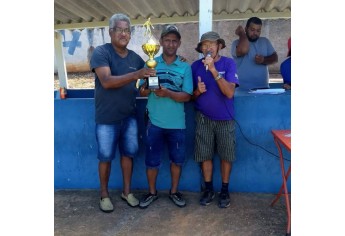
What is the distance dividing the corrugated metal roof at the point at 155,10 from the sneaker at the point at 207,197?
11.2ft

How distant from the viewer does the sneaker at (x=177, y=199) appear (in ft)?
11.8

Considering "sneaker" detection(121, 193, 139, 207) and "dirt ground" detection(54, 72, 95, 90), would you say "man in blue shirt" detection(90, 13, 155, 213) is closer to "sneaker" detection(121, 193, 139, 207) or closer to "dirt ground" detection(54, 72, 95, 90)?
"sneaker" detection(121, 193, 139, 207)

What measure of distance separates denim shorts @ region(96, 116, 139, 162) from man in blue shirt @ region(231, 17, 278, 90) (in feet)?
6.22

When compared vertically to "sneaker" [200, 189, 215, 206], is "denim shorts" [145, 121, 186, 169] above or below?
above

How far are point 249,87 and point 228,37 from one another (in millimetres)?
12580

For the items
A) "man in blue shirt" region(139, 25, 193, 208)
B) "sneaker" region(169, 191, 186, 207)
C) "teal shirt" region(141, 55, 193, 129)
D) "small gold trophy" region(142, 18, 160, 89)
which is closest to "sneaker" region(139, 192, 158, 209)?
"man in blue shirt" region(139, 25, 193, 208)

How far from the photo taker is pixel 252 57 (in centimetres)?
464

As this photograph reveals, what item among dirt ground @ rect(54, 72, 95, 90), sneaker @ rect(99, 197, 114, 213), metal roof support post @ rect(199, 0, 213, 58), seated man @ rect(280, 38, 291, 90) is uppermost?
dirt ground @ rect(54, 72, 95, 90)

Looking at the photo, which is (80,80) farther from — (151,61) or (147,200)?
(151,61)

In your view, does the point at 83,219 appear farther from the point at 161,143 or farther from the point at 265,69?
the point at 265,69

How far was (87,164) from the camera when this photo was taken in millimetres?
4066

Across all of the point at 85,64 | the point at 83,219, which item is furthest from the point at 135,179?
the point at 85,64

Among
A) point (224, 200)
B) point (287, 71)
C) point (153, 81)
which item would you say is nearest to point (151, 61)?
point (153, 81)

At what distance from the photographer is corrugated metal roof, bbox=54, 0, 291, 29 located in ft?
18.5
